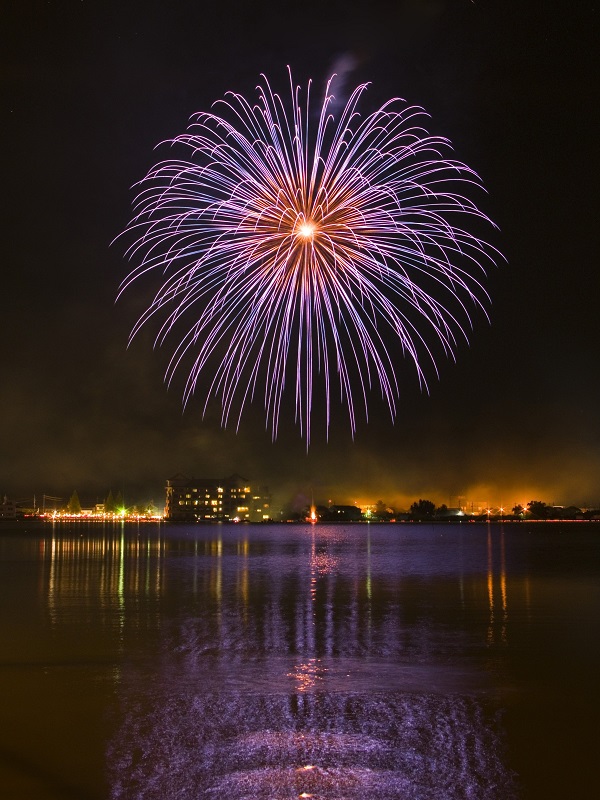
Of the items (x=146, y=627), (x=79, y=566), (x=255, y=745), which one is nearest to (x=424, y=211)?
(x=146, y=627)

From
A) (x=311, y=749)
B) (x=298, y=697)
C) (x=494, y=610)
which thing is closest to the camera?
(x=311, y=749)

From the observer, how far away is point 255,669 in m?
12.8

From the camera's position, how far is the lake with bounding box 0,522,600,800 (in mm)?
7551

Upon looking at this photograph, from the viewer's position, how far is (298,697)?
10.7 m

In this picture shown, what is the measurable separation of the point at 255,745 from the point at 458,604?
15.5m

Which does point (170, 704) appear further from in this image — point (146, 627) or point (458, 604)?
point (458, 604)

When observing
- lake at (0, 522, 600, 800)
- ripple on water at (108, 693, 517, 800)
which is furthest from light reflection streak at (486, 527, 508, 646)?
ripple on water at (108, 693, 517, 800)

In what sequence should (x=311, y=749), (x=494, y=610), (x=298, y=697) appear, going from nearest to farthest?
(x=311, y=749) → (x=298, y=697) → (x=494, y=610)

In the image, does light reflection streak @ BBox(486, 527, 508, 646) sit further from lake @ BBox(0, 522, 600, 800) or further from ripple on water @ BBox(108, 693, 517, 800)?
ripple on water @ BBox(108, 693, 517, 800)

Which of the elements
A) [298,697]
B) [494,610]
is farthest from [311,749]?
[494,610]

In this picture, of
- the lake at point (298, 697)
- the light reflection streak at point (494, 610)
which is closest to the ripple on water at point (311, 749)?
the lake at point (298, 697)

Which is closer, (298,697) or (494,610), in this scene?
(298,697)

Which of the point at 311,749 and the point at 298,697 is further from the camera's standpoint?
the point at 298,697

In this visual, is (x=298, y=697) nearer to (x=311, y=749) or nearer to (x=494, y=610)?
(x=311, y=749)
